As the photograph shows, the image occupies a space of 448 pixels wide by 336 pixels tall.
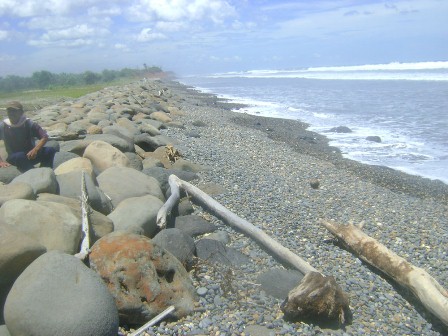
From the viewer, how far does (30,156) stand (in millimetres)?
7734

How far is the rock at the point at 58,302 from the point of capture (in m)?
3.91

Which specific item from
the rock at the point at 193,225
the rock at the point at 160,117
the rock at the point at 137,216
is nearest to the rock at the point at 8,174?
the rock at the point at 137,216

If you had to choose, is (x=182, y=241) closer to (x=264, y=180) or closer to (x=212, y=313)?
(x=212, y=313)

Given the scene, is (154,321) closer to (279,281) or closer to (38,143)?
(279,281)

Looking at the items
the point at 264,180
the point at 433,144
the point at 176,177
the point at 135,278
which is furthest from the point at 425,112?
the point at 135,278

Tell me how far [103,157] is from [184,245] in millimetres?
3218

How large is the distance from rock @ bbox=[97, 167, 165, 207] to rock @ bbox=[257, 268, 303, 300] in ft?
8.17

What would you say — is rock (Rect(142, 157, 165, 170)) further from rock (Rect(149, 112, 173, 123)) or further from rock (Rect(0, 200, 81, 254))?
rock (Rect(149, 112, 173, 123))

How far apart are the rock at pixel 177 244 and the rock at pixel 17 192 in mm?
1552

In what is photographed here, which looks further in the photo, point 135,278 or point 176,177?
point 176,177

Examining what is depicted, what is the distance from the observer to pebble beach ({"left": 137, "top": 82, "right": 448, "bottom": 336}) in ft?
16.3

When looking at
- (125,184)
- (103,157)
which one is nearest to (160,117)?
(103,157)

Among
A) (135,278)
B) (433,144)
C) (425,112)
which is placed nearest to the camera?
(135,278)

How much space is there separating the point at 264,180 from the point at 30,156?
4.53 meters
